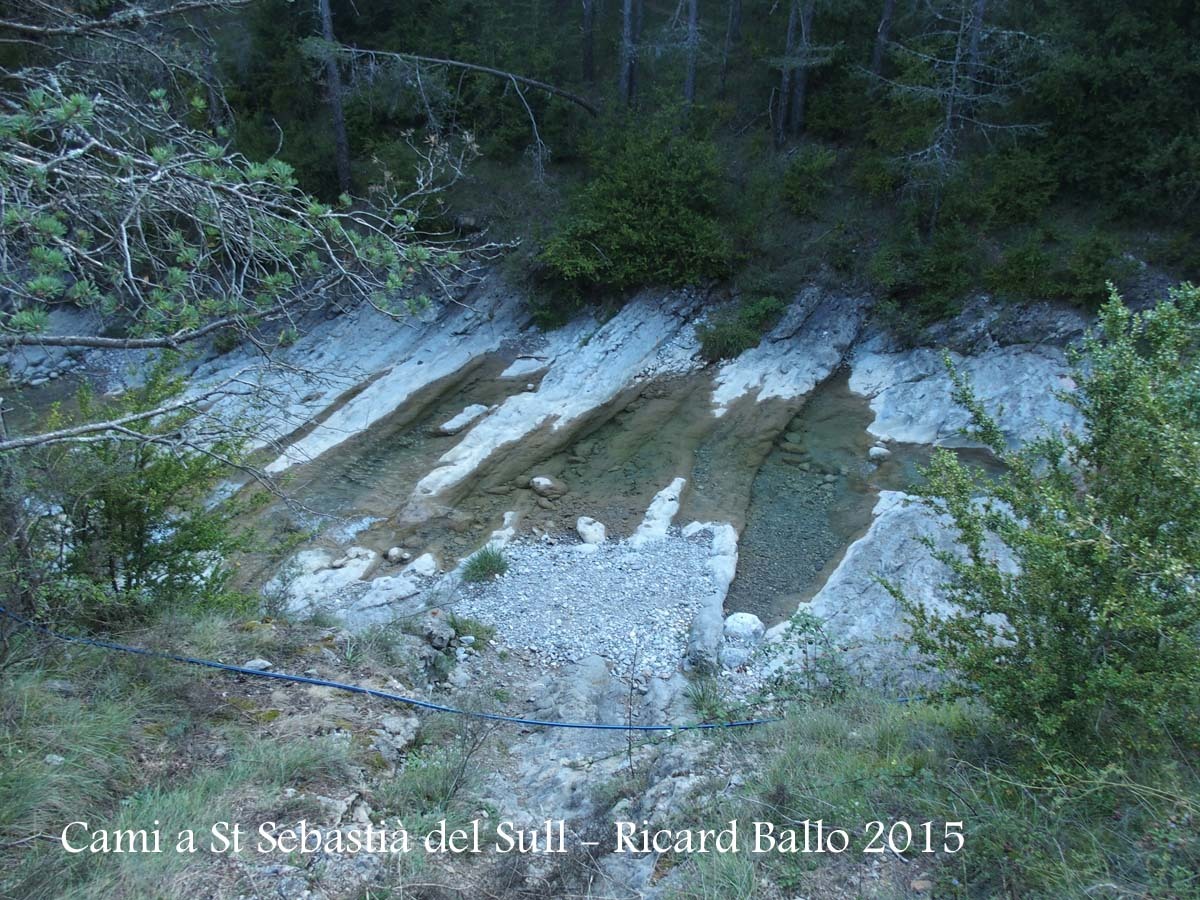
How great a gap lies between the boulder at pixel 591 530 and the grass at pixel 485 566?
1094 mm

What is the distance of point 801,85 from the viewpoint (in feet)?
48.9

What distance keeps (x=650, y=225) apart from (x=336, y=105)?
6461 millimetres

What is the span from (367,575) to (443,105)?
9.66 metres

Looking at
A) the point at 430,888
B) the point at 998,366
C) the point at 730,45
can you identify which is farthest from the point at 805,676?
the point at 730,45

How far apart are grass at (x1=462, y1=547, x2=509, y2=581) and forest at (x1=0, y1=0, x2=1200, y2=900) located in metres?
0.04

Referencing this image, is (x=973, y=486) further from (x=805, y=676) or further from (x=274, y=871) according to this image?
(x=274, y=871)

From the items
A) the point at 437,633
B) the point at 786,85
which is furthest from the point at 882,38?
the point at 437,633

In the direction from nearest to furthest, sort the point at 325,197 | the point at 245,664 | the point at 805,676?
the point at 245,664 < the point at 805,676 < the point at 325,197

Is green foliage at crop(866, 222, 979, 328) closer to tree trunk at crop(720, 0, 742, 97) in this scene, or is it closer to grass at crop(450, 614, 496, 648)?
tree trunk at crop(720, 0, 742, 97)

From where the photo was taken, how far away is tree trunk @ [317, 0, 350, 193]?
13.1m

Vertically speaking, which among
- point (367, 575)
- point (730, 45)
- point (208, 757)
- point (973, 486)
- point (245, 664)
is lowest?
point (367, 575)

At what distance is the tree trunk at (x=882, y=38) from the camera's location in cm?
1353

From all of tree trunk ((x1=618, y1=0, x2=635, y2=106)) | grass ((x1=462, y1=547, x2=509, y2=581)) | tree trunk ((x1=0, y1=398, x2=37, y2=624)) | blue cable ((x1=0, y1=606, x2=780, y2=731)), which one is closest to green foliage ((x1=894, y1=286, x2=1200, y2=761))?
blue cable ((x1=0, y1=606, x2=780, y2=731))

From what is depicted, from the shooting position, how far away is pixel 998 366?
11.2m
